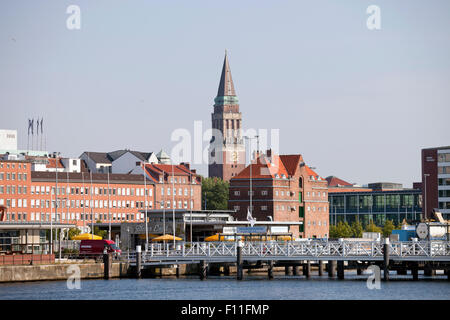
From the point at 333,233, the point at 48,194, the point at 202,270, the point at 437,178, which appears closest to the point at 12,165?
the point at 48,194

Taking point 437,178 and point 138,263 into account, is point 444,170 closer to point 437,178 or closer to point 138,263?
point 437,178

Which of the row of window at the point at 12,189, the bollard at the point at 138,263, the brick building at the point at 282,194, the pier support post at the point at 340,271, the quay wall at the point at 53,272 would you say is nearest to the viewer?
A: the quay wall at the point at 53,272

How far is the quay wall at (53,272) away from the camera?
88.3 m

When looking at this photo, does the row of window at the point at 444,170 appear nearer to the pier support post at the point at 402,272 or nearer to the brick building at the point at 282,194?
the brick building at the point at 282,194

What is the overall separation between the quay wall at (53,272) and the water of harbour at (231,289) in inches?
65.6

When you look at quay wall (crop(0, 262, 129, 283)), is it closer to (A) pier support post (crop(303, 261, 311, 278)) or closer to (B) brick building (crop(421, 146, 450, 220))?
(A) pier support post (crop(303, 261, 311, 278))

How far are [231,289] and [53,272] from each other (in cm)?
1759

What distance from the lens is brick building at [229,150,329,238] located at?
16875 centimetres

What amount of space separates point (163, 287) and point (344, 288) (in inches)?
600

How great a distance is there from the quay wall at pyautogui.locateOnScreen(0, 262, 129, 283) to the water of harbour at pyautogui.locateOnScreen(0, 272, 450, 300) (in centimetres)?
167

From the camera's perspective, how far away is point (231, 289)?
Answer: 3322 inches

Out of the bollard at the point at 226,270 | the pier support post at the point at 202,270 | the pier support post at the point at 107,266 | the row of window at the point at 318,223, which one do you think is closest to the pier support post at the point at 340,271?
the pier support post at the point at 202,270

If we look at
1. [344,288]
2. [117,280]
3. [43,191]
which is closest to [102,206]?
[43,191]
